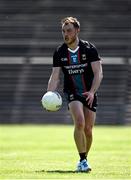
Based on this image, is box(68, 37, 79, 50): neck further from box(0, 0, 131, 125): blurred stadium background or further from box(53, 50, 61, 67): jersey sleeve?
box(0, 0, 131, 125): blurred stadium background

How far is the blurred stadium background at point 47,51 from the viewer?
24.1m

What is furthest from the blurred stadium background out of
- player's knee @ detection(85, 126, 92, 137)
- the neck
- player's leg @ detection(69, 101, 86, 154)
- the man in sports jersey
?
player's leg @ detection(69, 101, 86, 154)

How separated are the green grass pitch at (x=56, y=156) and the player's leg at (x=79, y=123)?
0.36 metres

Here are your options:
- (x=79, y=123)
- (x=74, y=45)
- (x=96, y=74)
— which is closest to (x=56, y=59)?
(x=74, y=45)

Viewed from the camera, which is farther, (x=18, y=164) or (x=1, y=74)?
(x=1, y=74)

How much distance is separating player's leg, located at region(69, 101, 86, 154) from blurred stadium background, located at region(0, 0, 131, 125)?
14726mm

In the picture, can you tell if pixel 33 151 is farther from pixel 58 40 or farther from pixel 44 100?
pixel 58 40

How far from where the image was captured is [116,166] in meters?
9.59

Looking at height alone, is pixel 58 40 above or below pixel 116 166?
below

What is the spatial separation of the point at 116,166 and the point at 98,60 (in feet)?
5.04

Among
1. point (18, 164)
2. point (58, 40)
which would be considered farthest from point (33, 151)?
point (58, 40)

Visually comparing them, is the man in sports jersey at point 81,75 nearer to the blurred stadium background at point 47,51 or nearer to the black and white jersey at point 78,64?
the black and white jersey at point 78,64

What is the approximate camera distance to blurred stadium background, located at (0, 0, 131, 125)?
2409cm

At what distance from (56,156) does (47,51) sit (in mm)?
15209
